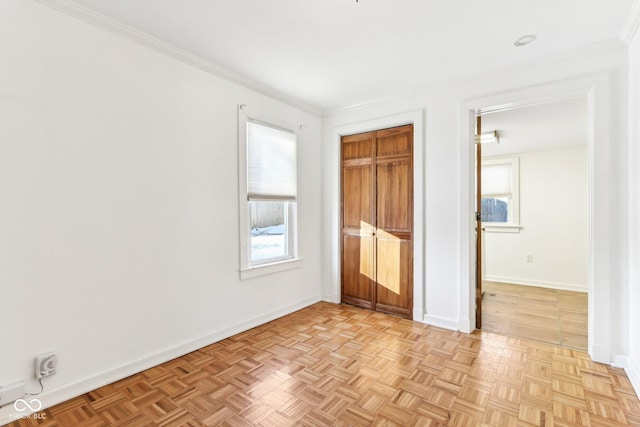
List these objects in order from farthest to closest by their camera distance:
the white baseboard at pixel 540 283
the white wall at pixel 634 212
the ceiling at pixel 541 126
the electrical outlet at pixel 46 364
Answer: the white baseboard at pixel 540 283
the ceiling at pixel 541 126
the white wall at pixel 634 212
the electrical outlet at pixel 46 364

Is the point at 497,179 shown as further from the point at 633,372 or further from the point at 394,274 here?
the point at 633,372

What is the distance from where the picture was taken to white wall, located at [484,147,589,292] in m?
5.05

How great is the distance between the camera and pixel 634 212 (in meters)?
2.25

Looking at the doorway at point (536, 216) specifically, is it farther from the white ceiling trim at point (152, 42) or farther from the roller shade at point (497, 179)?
the white ceiling trim at point (152, 42)

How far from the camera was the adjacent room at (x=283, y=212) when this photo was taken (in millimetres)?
1880

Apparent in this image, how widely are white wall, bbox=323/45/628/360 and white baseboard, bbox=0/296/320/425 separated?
57.4 inches

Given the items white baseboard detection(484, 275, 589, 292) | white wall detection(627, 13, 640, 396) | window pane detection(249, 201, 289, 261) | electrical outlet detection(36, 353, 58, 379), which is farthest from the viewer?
white baseboard detection(484, 275, 589, 292)

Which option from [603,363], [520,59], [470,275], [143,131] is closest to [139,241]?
[143,131]

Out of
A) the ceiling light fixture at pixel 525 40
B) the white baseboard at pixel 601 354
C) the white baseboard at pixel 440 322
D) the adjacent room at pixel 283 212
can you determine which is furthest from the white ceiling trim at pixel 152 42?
the white baseboard at pixel 601 354

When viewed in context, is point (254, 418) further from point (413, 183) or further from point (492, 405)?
point (413, 183)

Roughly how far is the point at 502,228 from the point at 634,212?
3.64 m

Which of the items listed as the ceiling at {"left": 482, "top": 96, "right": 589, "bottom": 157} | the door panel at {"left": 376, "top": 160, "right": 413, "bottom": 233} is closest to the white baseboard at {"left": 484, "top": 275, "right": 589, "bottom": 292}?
the ceiling at {"left": 482, "top": 96, "right": 589, "bottom": 157}

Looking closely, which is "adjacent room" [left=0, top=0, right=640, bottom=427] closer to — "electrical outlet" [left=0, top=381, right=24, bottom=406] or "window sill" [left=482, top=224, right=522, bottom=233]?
"electrical outlet" [left=0, top=381, right=24, bottom=406]

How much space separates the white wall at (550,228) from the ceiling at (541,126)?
0.30 m
